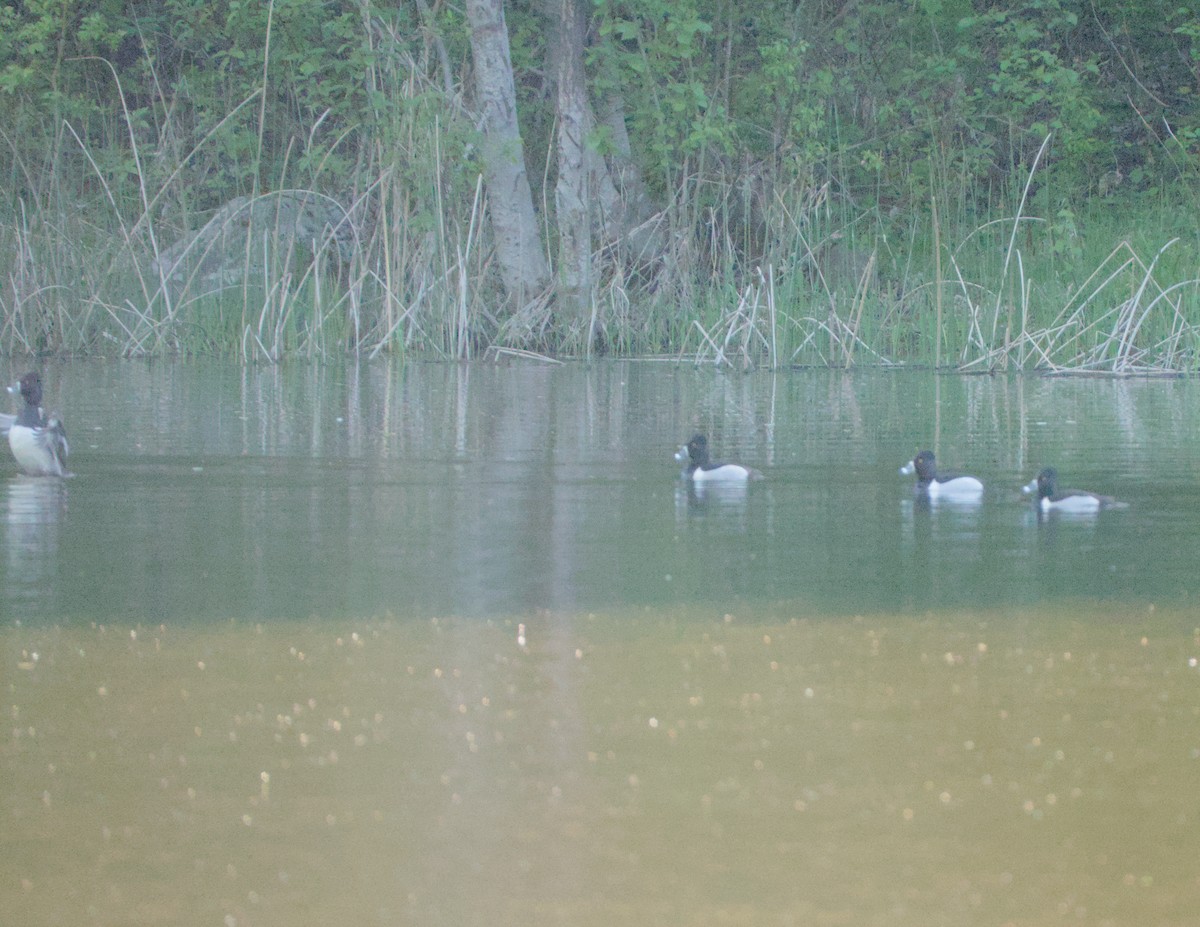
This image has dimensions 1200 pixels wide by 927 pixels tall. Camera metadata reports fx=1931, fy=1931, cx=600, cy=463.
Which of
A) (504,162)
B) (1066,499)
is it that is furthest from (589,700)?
(504,162)

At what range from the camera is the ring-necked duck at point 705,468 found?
349 inches

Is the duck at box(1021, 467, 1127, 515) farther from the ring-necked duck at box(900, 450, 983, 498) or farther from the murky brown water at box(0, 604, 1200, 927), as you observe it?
the murky brown water at box(0, 604, 1200, 927)

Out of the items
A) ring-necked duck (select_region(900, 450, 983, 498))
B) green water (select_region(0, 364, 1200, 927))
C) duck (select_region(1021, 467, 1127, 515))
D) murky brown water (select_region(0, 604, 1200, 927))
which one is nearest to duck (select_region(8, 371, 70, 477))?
green water (select_region(0, 364, 1200, 927))

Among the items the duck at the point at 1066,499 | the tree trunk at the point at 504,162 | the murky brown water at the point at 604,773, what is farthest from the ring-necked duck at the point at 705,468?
the tree trunk at the point at 504,162

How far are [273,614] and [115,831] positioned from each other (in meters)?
1.98

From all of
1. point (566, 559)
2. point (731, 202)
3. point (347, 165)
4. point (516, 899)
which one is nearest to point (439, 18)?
point (347, 165)

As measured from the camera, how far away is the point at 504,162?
19562 mm

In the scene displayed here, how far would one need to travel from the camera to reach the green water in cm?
341

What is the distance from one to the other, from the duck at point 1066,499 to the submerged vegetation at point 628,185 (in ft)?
26.0

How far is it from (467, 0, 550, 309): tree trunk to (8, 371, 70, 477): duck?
10634 millimetres

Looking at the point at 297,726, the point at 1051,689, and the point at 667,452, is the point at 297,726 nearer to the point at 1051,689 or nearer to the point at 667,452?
the point at 1051,689

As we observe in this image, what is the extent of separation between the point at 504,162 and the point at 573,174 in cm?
71

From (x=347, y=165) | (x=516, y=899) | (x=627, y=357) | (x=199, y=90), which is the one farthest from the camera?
(x=199, y=90)

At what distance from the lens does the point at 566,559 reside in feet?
21.8
